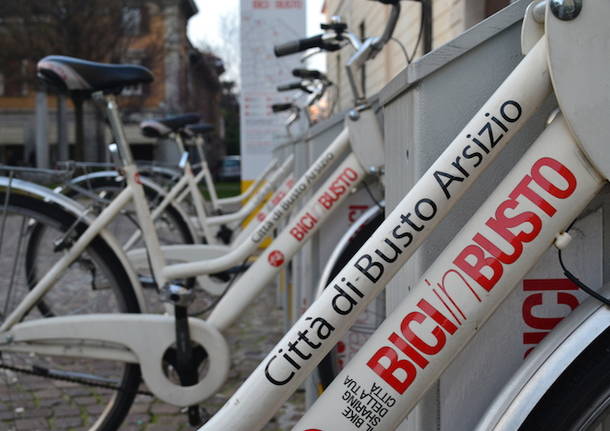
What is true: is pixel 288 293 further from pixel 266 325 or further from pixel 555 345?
pixel 555 345

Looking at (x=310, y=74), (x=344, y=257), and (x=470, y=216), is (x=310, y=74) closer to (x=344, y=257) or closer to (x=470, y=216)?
(x=344, y=257)

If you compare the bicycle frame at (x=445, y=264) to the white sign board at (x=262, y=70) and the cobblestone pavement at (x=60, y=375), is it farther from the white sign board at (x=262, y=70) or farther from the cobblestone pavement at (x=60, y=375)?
the white sign board at (x=262, y=70)

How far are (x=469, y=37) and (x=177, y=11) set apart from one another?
122ft

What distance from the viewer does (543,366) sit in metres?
1.23

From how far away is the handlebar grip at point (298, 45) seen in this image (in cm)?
301

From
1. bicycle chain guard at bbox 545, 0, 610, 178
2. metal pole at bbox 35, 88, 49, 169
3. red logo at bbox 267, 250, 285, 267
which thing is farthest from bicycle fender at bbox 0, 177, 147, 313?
metal pole at bbox 35, 88, 49, 169

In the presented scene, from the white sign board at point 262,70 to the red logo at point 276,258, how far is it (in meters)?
5.47

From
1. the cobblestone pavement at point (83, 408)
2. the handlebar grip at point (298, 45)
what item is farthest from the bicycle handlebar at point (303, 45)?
the cobblestone pavement at point (83, 408)

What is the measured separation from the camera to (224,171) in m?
37.7

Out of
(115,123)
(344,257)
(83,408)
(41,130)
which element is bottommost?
(41,130)

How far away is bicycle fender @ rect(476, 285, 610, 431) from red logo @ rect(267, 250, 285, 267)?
173 cm

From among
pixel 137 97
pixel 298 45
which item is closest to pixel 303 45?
pixel 298 45

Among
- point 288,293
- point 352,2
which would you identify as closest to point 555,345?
point 288,293

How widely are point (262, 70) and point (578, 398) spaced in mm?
7574
